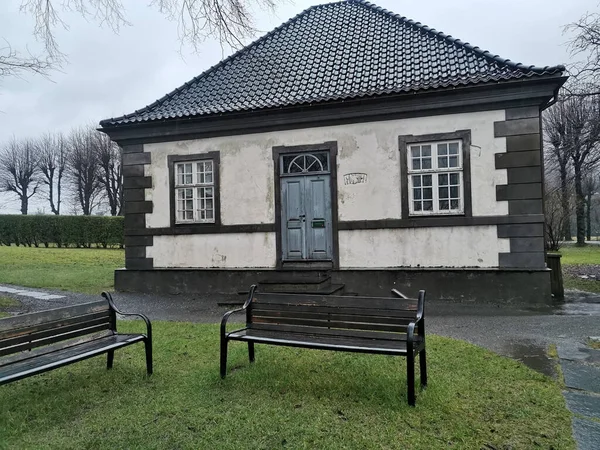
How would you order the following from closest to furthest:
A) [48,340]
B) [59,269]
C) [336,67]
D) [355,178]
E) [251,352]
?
1. [48,340]
2. [251,352]
3. [355,178]
4. [336,67]
5. [59,269]

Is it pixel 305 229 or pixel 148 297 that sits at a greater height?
pixel 305 229

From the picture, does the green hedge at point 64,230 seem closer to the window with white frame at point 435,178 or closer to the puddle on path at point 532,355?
the window with white frame at point 435,178

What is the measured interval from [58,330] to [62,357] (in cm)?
40

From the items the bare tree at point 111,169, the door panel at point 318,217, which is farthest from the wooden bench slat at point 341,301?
the bare tree at point 111,169

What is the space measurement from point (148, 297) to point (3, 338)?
21.7 ft

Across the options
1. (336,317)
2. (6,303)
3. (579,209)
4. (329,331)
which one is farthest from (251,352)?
(579,209)

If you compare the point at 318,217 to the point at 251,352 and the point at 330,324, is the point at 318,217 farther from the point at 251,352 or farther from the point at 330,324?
the point at 330,324

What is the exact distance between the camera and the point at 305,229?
10227mm

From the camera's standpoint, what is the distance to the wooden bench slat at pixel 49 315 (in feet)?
12.9

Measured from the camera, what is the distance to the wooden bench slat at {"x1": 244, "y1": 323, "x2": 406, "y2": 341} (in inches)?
165

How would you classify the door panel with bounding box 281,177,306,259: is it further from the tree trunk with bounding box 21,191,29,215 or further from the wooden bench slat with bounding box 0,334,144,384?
the tree trunk with bounding box 21,191,29,215

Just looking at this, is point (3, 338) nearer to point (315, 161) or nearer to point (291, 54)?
point (315, 161)

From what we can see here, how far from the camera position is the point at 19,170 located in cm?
4334

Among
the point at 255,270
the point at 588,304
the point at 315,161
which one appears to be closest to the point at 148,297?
the point at 255,270
